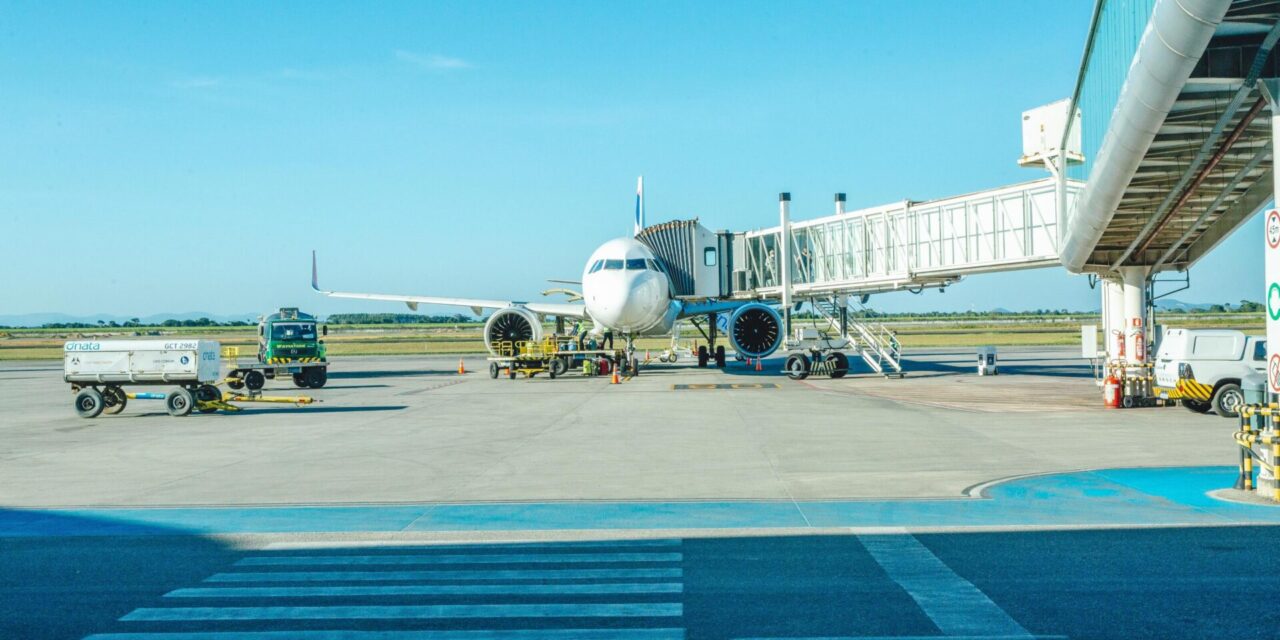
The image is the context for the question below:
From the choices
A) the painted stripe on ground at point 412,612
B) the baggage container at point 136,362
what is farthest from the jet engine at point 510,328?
the painted stripe on ground at point 412,612

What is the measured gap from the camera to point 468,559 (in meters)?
9.35

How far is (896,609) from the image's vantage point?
293 inches

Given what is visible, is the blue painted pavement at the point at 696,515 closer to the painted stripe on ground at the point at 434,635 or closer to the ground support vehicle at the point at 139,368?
the painted stripe on ground at the point at 434,635

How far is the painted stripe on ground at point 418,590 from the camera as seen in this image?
8.09 m

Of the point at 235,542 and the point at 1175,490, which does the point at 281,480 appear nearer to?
the point at 235,542

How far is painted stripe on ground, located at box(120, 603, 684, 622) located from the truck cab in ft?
99.4

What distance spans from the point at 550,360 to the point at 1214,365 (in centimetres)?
2322

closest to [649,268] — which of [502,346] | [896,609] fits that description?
[502,346]

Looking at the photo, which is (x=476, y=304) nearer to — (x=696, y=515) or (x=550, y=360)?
(x=550, y=360)

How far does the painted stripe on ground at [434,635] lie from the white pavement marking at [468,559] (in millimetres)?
2143

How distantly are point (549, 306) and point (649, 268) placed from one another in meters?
9.60

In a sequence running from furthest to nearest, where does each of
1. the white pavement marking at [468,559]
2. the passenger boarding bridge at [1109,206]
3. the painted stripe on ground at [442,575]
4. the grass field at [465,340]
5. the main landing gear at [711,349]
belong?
the grass field at [465,340] < the main landing gear at [711,349] < the passenger boarding bridge at [1109,206] < the white pavement marking at [468,559] < the painted stripe on ground at [442,575]

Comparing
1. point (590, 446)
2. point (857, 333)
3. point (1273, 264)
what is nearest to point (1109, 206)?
point (1273, 264)

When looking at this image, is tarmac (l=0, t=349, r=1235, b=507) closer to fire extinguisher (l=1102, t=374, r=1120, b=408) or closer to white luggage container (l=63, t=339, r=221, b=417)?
fire extinguisher (l=1102, t=374, r=1120, b=408)
